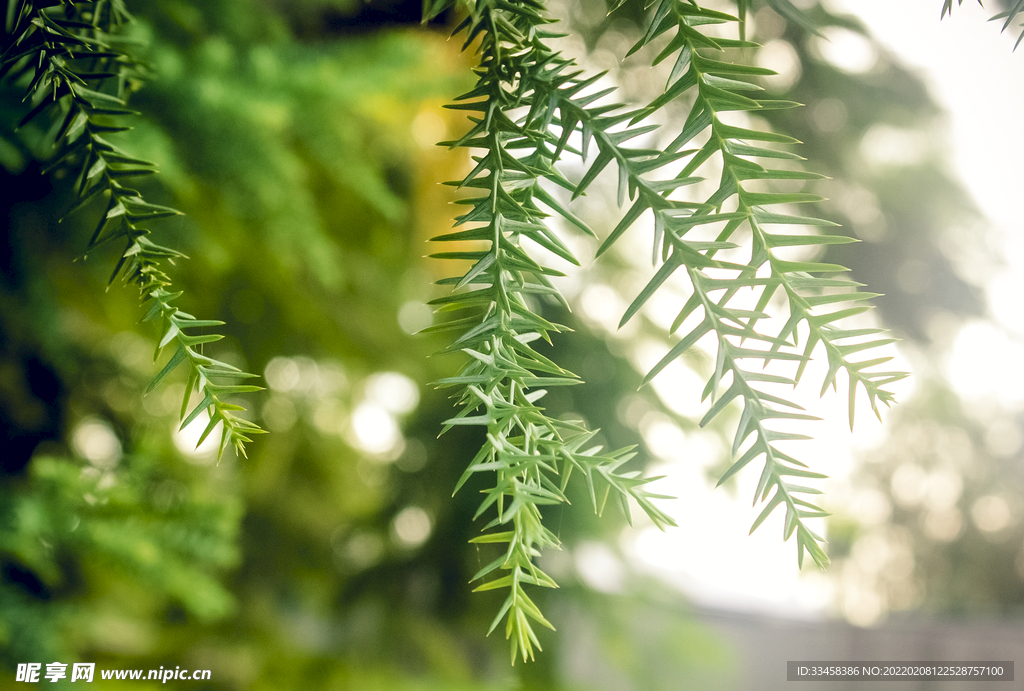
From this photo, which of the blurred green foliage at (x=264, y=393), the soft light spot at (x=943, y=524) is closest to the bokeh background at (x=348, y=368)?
the blurred green foliage at (x=264, y=393)

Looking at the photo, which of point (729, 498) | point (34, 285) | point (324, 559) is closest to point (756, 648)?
point (729, 498)

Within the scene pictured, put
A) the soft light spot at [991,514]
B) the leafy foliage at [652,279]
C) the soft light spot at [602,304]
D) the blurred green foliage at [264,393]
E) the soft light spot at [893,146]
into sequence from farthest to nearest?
the soft light spot at [991,514] < the soft light spot at [893,146] < the soft light spot at [602,304] < the blurred green foliage at [264,393] < the leafy foliage at [652,279]

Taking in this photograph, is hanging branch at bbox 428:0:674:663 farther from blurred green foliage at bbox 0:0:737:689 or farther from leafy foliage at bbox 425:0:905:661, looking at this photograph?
blurred green foliage at bbox 0:0:737:689

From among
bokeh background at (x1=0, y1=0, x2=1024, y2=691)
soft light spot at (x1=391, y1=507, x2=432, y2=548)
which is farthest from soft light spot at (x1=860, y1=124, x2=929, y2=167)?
soft light spot at (x1=391, y1=507, x2=432, y2=548)

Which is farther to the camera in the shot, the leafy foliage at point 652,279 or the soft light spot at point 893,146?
the soft light spot at point 893,146

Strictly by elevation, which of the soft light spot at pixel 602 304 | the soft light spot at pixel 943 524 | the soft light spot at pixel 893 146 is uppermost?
the soft light spot at pixel 893 146

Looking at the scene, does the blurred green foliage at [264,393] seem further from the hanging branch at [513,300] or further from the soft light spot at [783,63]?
the soft light spot at [783,63]

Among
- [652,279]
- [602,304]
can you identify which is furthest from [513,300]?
[602,304]

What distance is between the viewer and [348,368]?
0.98m

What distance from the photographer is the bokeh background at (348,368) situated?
1.53 ft

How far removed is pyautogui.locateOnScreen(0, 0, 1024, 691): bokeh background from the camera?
47 cm

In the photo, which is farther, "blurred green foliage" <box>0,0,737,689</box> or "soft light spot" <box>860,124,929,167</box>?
"soft light spot" <box>860,124,929,167</box>

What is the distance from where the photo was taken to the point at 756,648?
51.3 inches

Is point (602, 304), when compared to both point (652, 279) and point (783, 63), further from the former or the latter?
point (652, 279)
